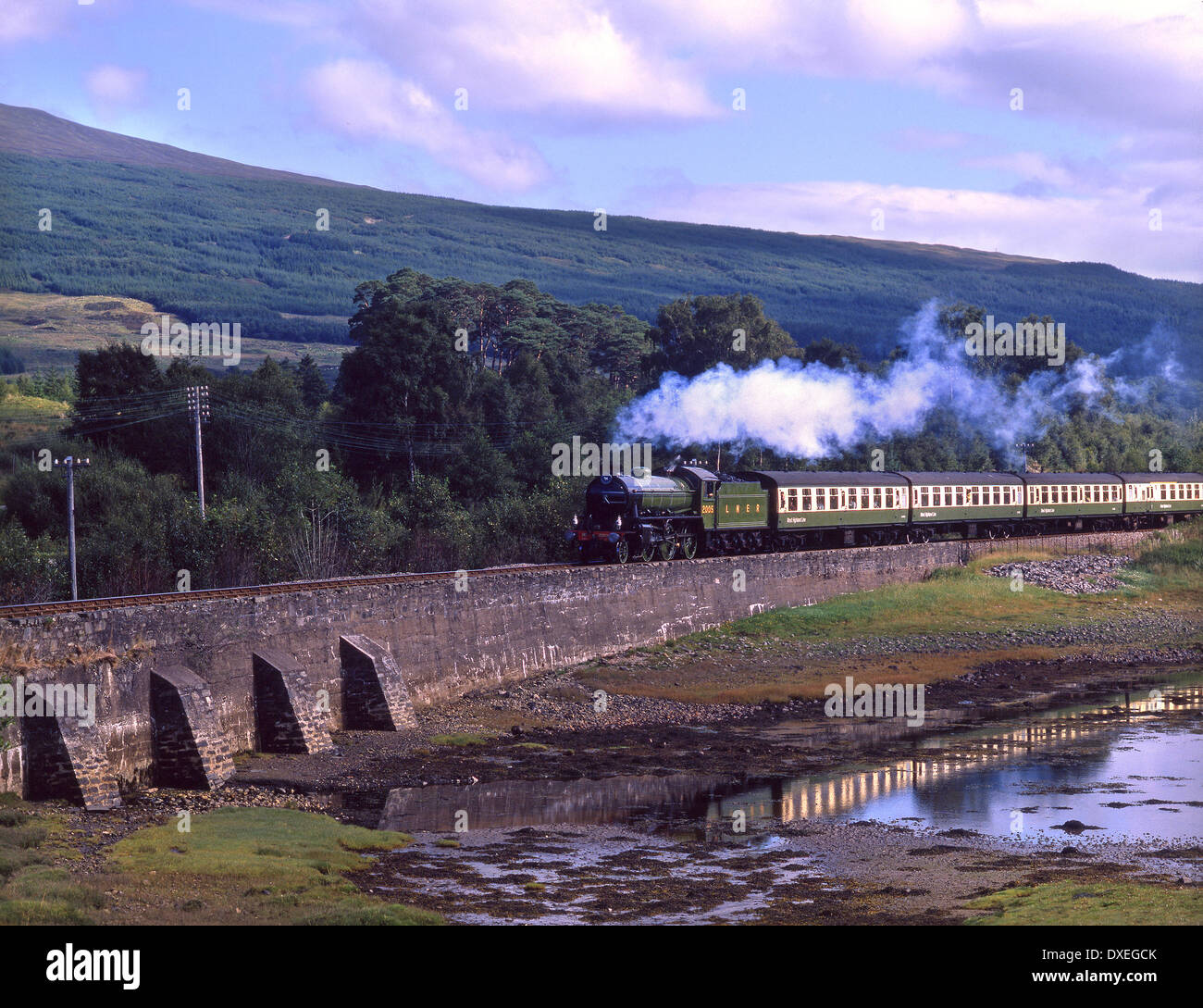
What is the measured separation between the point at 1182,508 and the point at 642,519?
52.9 m

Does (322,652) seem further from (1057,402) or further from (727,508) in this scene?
A: (1057,402)

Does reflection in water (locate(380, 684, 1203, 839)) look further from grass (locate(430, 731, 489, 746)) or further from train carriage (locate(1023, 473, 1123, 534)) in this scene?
train carriage (locate(1023, 473, 1123, 534))

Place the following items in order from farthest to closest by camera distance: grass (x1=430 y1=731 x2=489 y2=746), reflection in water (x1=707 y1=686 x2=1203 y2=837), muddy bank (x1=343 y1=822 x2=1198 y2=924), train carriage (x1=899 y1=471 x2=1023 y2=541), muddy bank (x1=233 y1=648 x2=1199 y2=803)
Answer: train carriage (x1=899 y1=471 x2=1023 y2=541) < grass (x1=430 y1=731 x2=489 y2=746) < muddy bank (x1=233 y1=648 x2=1199 y2=803) < reflection in water (x1=707 y1=686 x2=1203 y2=837) < muddy bank (x1=343 y1=822 x2=1198 y2=924)

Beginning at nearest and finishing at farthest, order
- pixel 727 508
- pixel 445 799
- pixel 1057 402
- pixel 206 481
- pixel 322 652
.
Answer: pixel 445 799, pixel 322 652, pixel 727 508, pixel 206 481, pixel 1057 402

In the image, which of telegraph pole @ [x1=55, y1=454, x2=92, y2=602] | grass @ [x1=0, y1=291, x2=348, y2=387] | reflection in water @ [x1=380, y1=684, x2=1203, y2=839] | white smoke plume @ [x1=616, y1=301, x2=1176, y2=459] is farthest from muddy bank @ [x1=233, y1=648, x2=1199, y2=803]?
grass @ [x1=0, y1=291, x2=348, y2=387]

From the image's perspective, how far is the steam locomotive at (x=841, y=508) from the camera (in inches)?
1896

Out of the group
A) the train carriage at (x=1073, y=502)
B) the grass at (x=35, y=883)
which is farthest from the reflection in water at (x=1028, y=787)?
the train carriage at (x=1073, y=502)

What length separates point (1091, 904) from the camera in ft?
66.2

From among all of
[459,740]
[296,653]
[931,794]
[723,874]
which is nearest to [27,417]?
[296,653]

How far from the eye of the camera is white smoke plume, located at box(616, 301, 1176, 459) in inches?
2478

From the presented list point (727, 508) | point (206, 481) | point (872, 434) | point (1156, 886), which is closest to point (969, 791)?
point (1156, 886)

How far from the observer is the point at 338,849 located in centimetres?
2411

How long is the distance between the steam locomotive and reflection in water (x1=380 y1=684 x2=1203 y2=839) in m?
13.9

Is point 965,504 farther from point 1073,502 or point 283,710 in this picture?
point 283,710
